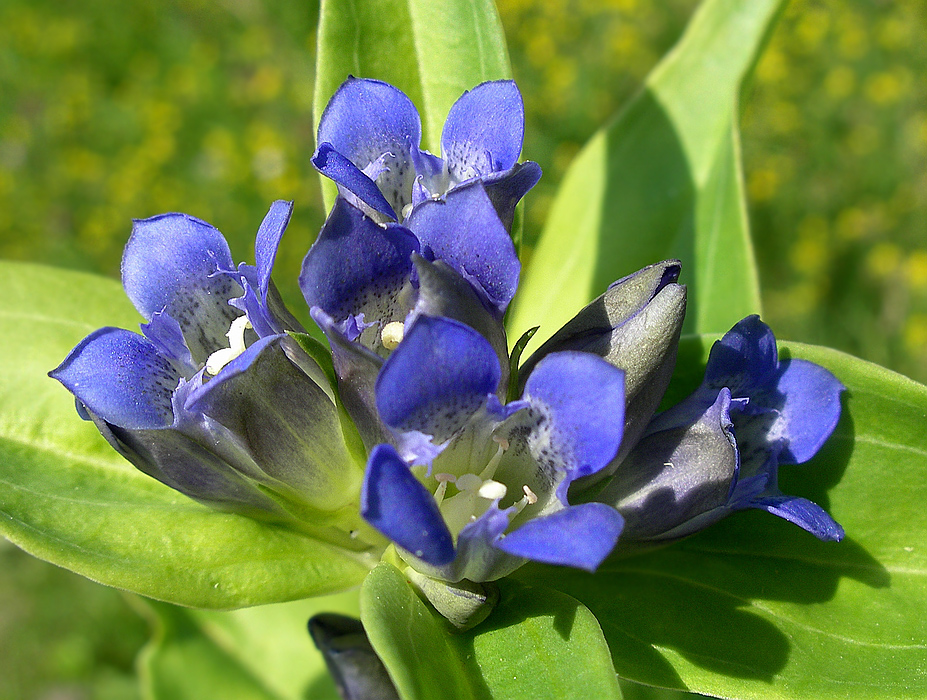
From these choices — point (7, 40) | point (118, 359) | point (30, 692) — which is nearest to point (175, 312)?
point (118, 359)

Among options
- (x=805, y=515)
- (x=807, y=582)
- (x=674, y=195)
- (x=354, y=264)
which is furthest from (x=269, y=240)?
(x=674, y=195)

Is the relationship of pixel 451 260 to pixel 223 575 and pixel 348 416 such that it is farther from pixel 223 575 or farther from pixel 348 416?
pixel 223 575

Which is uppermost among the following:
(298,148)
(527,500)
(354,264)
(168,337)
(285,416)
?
(354,264)

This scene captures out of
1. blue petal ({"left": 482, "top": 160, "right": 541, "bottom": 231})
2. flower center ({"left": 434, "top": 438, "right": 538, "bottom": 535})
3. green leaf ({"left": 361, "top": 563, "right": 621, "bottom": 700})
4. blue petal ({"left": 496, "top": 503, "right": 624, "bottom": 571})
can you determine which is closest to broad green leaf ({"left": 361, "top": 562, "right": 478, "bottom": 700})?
green leaf ({"left": 361, "top": 563, "right": 621, "bottom": 700})

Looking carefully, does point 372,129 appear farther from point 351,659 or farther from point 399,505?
point 351,659

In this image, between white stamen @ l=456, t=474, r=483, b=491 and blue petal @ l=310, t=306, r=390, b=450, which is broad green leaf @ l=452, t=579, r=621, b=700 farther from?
blue petal @ l=310, t=306, r=390, b=450

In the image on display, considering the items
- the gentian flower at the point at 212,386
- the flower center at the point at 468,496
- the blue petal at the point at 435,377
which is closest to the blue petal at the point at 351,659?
the gentian flower at the point at 212,386
